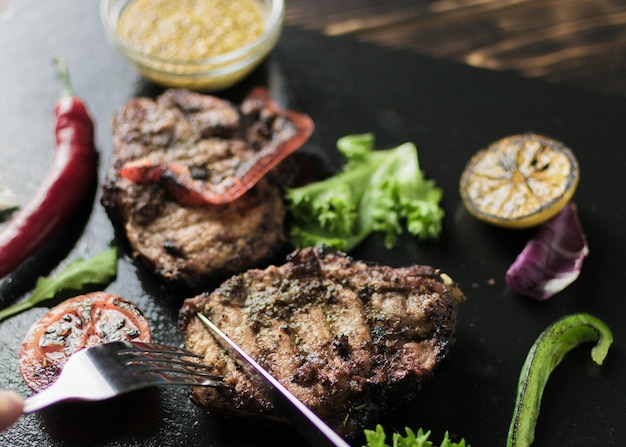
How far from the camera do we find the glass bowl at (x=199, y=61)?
6.53 m

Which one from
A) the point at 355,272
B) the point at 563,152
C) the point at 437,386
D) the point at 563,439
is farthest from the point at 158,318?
the point at 563,152

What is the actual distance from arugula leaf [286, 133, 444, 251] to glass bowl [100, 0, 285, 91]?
1210 millimetres

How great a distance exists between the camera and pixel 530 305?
5594mm

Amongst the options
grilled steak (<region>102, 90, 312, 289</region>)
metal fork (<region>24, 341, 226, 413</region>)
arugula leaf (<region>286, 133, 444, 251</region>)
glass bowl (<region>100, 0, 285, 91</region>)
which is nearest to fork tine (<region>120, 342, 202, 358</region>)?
metal fork (<region>24, 341, 226, 413</region>)

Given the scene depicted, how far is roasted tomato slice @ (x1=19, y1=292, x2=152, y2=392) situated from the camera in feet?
15.9

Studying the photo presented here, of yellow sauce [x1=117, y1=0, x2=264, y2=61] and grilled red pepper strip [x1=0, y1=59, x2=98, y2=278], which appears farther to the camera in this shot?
yellow sauce [x1=117, y1=0, x2=264, y2=61]

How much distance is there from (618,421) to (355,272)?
1960mm

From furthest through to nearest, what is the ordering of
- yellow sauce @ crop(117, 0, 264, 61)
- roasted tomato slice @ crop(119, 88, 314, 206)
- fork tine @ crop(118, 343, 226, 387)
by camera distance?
yellow sauce @ crop(117, 0, 264, 61) → roasted tomato slice @ crop(119, 88, 314, 206) → fork tine @ crop(118, 343, 226, 387)

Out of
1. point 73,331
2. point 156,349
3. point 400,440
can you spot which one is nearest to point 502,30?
point 400,440

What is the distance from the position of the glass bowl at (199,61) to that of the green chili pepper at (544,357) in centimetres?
335

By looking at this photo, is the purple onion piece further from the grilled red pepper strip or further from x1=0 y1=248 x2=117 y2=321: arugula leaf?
the grilled red pepper strip

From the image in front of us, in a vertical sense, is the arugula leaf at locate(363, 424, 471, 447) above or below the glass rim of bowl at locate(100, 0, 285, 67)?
below

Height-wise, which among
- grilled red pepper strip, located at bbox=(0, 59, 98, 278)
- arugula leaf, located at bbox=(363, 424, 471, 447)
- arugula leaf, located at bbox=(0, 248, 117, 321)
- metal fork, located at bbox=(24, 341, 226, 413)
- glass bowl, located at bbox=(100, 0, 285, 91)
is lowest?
arugula leaf, located at bbox=(363, 424, 471, 447)

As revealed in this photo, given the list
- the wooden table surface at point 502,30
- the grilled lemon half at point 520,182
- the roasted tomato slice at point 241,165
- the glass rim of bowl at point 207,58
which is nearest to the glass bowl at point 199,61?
the glass rim of bowl at point 207,58
